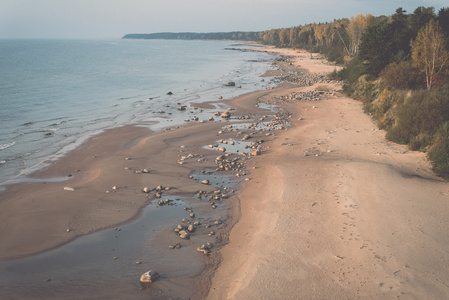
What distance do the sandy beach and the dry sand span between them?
0.05 metres

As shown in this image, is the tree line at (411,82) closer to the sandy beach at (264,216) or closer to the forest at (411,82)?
the forest at (411,82)

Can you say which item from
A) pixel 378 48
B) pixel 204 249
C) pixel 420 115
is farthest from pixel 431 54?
pixel 204 249

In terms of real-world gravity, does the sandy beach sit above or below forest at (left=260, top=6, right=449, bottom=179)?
below

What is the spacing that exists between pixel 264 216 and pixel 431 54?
830 inches

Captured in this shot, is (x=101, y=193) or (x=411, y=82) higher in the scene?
(x=411, y=82)

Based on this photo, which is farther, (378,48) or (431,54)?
(378,48)

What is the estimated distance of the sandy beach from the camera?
31.7 feet

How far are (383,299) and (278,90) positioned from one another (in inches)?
1561

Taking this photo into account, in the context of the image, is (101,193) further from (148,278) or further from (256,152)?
(256,152)

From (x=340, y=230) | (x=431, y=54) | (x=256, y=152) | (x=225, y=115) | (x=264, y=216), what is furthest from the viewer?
(x=225, y=115)

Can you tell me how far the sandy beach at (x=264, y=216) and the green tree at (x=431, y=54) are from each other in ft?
21.5

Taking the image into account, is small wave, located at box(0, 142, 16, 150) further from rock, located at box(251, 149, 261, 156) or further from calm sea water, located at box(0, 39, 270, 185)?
rock, located at box(251, 149, 261, 156)

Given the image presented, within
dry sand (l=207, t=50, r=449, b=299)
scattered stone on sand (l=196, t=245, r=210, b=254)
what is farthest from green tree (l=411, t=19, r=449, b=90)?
scattered stone on sand (l=196, t=245, r=210, b=254)

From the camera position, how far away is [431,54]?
81.7ft
